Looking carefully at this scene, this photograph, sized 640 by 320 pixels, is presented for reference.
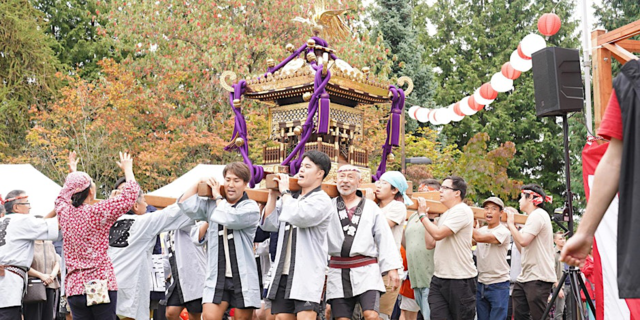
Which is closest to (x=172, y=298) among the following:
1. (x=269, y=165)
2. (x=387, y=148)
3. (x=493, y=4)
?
(x=269, y=165)

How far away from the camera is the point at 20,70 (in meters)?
23.3

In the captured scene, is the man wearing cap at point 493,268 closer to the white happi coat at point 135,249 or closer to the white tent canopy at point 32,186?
the white happi coat at point 135,249

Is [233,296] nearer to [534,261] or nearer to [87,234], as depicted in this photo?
[87,234]

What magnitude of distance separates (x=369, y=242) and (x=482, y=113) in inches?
1041

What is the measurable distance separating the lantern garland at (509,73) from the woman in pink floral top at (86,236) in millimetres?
5723

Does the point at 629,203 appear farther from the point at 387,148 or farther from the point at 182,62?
Answer: the point at 182,62

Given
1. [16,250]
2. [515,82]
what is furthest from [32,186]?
[515,82]

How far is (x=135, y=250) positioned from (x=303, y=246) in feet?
6.21

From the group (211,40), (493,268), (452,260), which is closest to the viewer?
(452,260)

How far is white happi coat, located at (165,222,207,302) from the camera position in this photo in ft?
22.7

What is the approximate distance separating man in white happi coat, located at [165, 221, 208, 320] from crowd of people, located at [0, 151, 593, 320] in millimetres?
12

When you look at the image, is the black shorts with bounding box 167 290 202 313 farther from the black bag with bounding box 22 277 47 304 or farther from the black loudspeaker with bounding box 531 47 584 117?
the black loudspeaker with bounding box 531 47 584 117

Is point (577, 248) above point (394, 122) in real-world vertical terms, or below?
below

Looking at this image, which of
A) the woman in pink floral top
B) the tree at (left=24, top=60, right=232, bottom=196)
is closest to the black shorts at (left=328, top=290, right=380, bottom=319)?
the woman in pink floral top
